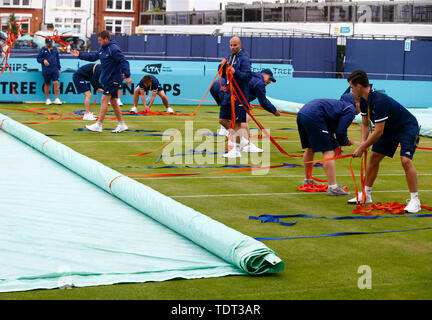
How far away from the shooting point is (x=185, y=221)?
6.60m

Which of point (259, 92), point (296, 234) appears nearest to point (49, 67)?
point (259, 92)

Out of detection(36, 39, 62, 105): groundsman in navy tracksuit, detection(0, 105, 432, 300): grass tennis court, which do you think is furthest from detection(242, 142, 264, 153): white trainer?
detection(36, 39, 62, 105): groundsman in navy tracksuit

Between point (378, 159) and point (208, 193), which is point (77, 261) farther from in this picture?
point (378, 159)

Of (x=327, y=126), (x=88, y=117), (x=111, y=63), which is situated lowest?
(x=88, y=117)

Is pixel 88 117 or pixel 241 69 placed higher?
pixel 241 69

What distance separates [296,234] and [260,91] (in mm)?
5954

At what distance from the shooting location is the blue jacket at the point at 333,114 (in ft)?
30.5

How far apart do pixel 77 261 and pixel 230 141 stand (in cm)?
741

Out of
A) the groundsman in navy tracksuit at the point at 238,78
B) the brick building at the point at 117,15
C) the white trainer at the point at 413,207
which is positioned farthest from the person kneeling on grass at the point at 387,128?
the brick building at the point at 117,15

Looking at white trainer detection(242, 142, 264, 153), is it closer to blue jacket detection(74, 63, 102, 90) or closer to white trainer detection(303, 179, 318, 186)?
white trainer detection(303, 179, 318, 186)

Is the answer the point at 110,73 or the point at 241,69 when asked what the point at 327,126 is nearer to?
the point at 241,69

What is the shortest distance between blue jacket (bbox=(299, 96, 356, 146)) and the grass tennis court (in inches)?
37.1

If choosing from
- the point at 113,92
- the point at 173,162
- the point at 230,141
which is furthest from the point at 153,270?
the point at 113,92

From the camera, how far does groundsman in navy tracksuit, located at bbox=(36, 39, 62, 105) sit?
2272 cm
